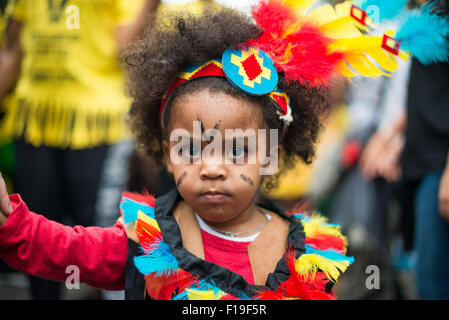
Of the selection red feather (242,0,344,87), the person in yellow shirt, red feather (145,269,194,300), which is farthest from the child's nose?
the person in yellow shirt

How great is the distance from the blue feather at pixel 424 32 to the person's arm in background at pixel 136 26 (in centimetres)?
141

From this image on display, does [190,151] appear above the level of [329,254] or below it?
above

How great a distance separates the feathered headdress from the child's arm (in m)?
0.57

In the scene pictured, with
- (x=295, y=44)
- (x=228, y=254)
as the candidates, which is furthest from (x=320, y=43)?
(x=228, y=254)

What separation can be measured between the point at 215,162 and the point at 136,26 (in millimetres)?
1470

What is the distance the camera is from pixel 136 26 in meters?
2.85

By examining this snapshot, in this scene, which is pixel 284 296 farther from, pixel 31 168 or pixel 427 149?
pixel 31 168

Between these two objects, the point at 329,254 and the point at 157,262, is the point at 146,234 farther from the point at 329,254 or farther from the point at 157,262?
the point at 329,254

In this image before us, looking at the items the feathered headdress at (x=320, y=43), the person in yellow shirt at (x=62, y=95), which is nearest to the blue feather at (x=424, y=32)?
the feathered headdress at (x=320, y=43)

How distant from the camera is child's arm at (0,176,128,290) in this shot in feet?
5.06

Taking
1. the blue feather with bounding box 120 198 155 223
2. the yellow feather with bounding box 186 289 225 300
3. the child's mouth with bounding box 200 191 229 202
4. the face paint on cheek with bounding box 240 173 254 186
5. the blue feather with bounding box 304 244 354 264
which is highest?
the face paint on cheek with bounding box 240 173 254 186

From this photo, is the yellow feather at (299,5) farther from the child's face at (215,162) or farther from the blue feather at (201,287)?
the blue feather at (201,287)

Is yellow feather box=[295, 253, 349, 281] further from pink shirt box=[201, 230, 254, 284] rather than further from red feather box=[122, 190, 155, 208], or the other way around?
red feather box=[122, 190, 155, 208]
